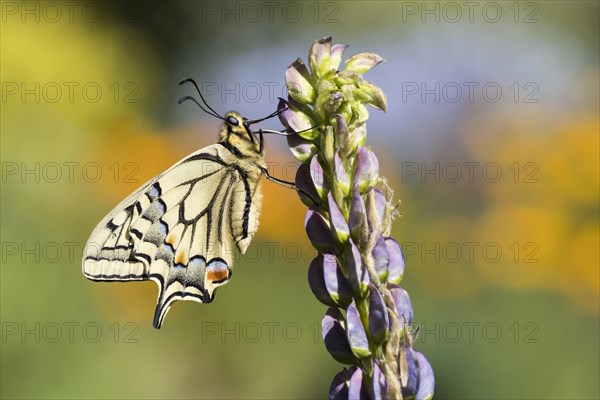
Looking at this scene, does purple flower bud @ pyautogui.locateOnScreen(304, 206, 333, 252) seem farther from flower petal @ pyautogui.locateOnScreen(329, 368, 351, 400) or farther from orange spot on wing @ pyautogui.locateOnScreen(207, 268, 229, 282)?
orange spot on wing @ pyautogui.locateOnScreen(207, 268, 229, 282)

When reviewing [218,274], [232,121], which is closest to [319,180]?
[218,274]

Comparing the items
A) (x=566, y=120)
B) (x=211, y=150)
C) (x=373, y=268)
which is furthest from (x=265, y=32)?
(x=373, y=268)

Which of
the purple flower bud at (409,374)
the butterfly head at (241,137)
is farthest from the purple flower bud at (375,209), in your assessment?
the butterfly head at (241,137)

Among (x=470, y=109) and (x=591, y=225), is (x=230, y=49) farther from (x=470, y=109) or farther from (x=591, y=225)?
(x=591, y=225)

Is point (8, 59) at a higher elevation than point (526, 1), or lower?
lower

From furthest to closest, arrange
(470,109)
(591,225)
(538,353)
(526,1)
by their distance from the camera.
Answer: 1. (526,1)
2. (470,109)
3. (591,225)
4. (538,353)

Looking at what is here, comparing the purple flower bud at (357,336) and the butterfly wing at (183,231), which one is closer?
the purple flower bud at (357,336)

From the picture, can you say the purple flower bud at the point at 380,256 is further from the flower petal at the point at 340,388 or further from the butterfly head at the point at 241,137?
the butterfly head at the point at 241,137
